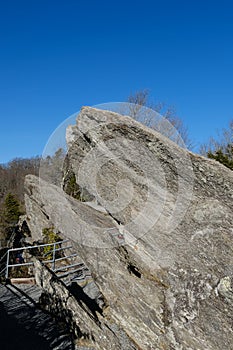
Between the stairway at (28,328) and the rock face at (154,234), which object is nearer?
the rock face at (154,234)

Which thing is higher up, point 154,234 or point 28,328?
point 28,328

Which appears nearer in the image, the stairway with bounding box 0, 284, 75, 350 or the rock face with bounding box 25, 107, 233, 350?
the rock face with bounding box 25, 107, 233, 350

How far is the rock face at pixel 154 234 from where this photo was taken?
3.61 metres

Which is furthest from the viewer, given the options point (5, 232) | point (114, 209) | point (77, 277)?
point (5, 232)

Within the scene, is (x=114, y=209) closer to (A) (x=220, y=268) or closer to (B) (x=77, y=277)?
(A) (x=220, y=268)

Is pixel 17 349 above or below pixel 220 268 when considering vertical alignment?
above

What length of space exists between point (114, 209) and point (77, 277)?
4293 mm

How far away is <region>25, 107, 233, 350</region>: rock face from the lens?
3605 mm

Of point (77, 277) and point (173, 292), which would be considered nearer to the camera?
point (173, 292)

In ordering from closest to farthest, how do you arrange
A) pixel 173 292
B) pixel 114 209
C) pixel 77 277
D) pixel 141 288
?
pixel 173 292, pixel 141 288, pixel 114 209, pixel 77 277

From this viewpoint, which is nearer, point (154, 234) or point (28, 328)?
point (154, 234)

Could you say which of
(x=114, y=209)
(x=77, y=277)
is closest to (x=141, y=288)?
(x=114, y=209)

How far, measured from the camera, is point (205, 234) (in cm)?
370

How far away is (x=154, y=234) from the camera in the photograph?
428 centimetres
